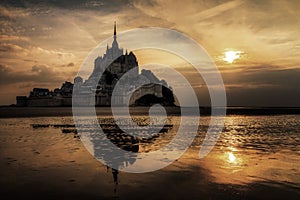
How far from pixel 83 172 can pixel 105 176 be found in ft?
3.94

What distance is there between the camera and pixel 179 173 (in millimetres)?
11844

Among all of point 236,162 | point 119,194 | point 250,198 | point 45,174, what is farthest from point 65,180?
point 236,162

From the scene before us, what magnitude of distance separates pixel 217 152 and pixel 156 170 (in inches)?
245

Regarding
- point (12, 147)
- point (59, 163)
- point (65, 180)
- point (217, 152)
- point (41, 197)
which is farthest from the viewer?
point (12, 147)

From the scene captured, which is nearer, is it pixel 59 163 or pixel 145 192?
pixel 145 192

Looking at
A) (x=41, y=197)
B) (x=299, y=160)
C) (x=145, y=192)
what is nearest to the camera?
(x=41, y=197)

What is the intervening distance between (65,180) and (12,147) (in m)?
10.00

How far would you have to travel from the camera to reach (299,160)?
47.9 feet

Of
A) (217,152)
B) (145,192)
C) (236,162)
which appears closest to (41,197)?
(145,192)

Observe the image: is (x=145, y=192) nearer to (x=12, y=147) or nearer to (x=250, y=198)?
(x=250, y=198)

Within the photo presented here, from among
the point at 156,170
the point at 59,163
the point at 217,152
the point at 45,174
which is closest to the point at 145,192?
the point at 156,170

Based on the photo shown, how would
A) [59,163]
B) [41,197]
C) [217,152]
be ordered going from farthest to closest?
[217,152]
[59,163]
[41,197]

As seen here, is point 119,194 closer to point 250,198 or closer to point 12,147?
point 250,198

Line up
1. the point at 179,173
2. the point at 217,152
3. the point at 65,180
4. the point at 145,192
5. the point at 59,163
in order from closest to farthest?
the point at 145,192 < the point at 65,180 < the point at 179,173 < the point at 59,163 < the point at 217,152
